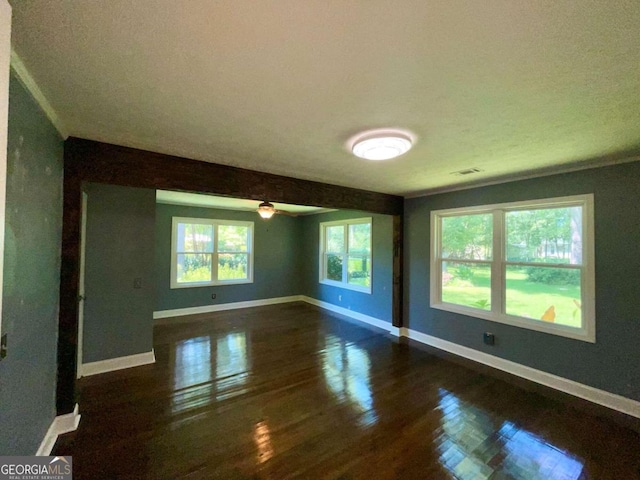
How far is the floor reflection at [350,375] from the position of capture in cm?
255

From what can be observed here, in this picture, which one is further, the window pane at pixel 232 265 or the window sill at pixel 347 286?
the window pane at pixel 232 265

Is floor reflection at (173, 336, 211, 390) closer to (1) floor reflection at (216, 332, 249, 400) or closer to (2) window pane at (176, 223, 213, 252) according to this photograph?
(1) floor reflection at (216, 332, 249, 400)

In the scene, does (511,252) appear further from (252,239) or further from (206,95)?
(252,239)

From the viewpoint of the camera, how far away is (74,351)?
2.19 m

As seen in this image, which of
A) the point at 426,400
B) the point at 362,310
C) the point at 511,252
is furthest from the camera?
the point at 362,310

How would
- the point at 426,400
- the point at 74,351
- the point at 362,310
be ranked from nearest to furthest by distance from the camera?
the point at 74,351 < the point at 426,400 < the point at 362,310

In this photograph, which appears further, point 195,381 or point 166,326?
point 166,326

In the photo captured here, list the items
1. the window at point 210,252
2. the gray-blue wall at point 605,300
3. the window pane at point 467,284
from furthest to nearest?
the window at point 210,252
the window pane at point 467,284
the gray-blue wall at point 605,300

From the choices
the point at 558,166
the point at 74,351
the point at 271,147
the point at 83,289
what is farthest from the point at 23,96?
the point at 558,166

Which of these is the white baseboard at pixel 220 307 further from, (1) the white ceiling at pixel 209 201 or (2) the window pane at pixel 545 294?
(2) the window pane at pixel 545 294

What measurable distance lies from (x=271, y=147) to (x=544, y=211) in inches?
130

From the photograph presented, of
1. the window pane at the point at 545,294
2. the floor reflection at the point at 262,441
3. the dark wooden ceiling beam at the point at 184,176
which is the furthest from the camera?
the window pane at the point at 545,294

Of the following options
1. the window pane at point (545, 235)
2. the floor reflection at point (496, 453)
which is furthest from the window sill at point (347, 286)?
the floor reflection at point (496, 453)

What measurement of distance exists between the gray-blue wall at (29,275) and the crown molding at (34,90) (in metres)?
0.04
